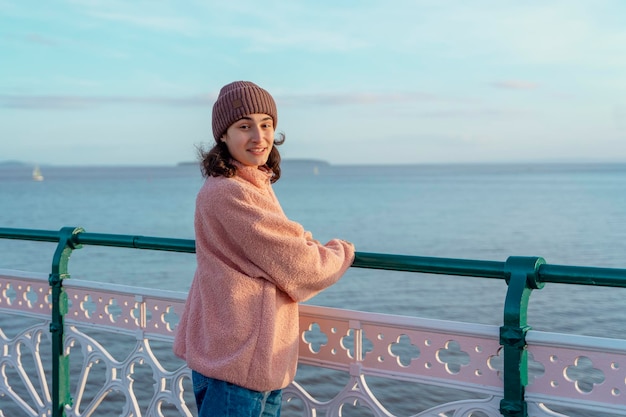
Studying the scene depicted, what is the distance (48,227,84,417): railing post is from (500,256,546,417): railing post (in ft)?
6.86

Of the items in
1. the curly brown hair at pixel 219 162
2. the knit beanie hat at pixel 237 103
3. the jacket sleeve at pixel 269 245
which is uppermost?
the knit beanie hat at pixel 237 103

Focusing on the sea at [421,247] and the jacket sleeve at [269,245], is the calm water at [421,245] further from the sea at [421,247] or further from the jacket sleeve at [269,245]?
the jacket sleeve at [269,245]

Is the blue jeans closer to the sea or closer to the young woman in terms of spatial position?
the young woman

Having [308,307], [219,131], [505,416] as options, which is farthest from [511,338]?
[219,131]

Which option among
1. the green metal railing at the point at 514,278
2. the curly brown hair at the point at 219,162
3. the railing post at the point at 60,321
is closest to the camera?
the green metal railing at the point at 514,278

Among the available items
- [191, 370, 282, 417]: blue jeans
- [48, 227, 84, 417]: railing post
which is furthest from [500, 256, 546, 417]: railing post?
[48, 227, 84, 417]: railing post

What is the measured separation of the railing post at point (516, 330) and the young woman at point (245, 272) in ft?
1.87

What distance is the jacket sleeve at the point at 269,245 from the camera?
2475 millimetres

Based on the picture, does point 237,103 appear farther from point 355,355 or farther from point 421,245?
point 421,245

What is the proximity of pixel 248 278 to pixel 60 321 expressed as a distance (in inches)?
61.8

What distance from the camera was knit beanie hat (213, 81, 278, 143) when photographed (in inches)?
103

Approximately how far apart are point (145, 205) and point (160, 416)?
166 ft

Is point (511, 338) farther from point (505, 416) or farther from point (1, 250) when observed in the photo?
point (1, 250)

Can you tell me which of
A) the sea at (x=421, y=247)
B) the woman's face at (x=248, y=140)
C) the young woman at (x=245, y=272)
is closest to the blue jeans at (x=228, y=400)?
the young woman at (x=245, y=272)
